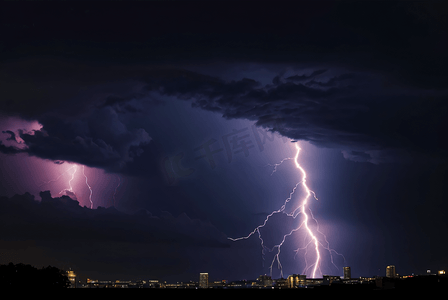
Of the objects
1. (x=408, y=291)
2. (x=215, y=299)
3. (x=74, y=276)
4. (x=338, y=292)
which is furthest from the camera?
(x=74, y=276)

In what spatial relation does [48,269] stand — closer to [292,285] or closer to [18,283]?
[18,283]

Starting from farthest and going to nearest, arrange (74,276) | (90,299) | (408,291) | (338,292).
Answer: (74,276), (90,299), (338,292), (408,291)

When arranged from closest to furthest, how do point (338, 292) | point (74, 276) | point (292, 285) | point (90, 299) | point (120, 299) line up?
point (338, 292) < point (90, 299) < point (120, 299) < point (292, 285) < point (74, 276)

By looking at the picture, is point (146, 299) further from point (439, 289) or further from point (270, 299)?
point (439, 289)

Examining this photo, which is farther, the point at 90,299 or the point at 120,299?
the point at 120,299

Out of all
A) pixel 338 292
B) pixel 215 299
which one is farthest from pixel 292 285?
pixel 338 292

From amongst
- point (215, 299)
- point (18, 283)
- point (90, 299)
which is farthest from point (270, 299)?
point (18, 283)

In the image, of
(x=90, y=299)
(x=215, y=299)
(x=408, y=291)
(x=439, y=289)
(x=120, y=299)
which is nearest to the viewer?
(x=439, y=289)
